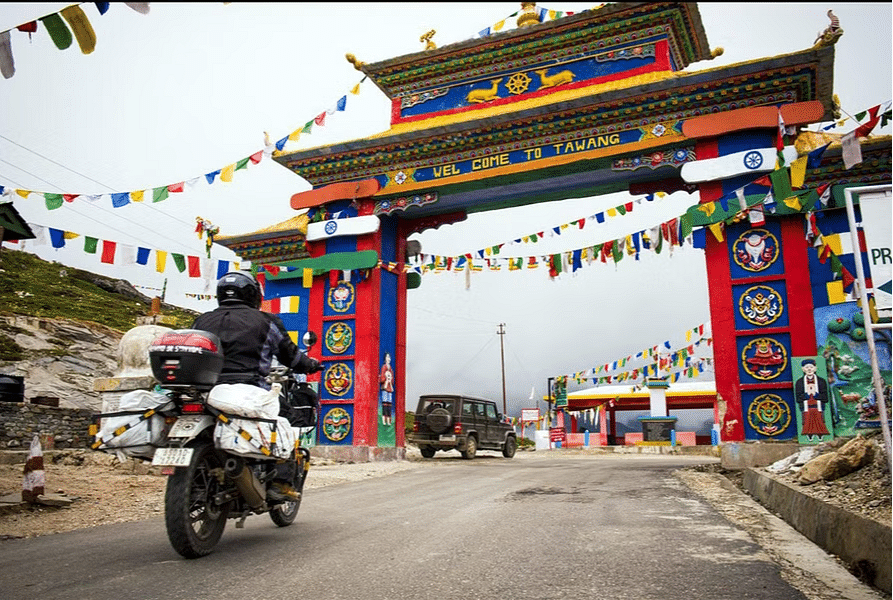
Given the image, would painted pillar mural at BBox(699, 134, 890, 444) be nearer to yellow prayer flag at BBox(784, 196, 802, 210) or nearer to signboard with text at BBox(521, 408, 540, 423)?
yellow prayer flag at BBox(784, 196, 802, 210)

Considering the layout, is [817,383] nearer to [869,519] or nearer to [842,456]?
[842,456]

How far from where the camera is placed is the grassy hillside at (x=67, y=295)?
89.4 feet

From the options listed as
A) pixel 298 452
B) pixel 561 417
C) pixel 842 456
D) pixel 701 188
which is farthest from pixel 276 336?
pixel 561 417

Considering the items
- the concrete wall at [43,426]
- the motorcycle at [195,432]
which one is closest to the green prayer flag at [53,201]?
the concrete wall at [43,426]

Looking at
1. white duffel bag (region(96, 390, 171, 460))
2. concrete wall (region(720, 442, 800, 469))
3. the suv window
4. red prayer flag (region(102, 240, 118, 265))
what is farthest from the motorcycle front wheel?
the suv window

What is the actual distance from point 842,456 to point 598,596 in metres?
3.26

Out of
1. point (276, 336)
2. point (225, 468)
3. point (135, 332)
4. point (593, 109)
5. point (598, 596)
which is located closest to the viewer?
point (598, 596)

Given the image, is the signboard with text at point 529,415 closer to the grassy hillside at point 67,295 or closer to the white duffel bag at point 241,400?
the grassy hillside at point 67,295

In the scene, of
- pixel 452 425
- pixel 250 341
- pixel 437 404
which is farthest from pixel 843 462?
pixel 437 404

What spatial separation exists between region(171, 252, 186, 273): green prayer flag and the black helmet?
824 centimetres

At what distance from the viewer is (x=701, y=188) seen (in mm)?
12703

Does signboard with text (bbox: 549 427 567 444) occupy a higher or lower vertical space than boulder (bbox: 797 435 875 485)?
lower

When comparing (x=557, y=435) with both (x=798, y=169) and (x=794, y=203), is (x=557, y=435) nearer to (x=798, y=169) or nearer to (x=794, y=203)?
(x=794, y=203)

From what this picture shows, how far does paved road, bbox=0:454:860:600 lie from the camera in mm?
3396
